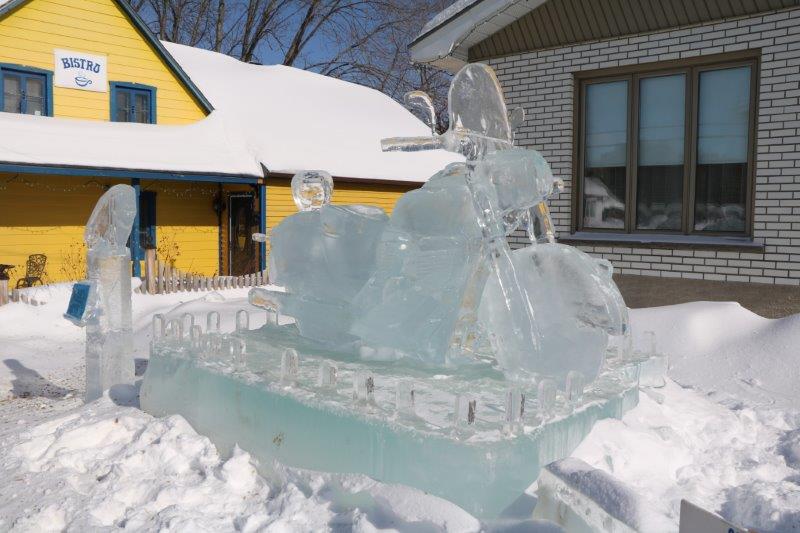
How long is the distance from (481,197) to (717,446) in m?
1.79

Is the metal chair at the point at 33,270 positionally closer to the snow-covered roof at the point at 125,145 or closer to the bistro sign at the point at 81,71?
the snow-covered roof at the point at 125,145

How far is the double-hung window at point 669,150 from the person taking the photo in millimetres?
7449

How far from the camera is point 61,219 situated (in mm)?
13359

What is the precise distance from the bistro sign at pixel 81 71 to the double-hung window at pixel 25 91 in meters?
0.27

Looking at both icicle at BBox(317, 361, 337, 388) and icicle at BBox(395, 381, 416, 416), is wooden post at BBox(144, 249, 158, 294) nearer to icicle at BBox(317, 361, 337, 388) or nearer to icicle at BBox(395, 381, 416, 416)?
icicle at BBox(317, 361, 337, 388)

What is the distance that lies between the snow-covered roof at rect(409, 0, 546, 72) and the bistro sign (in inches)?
290

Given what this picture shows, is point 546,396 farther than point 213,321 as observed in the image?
No

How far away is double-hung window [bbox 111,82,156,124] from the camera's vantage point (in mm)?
13977

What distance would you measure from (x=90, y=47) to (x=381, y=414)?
41.1ft

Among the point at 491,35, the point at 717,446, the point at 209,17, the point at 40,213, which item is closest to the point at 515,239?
the point at 491,35

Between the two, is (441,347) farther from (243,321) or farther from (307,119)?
(307,119)

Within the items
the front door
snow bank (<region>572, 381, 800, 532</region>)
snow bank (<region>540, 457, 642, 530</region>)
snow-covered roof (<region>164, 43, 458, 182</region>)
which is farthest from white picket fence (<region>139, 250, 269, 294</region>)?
snow bank (<region>540, 457, 642, 530</region>)

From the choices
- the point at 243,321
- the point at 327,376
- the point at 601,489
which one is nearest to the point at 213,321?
the point at 243,321

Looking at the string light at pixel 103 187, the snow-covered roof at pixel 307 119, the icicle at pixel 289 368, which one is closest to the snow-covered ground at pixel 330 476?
the icicle at pixel 289 368
